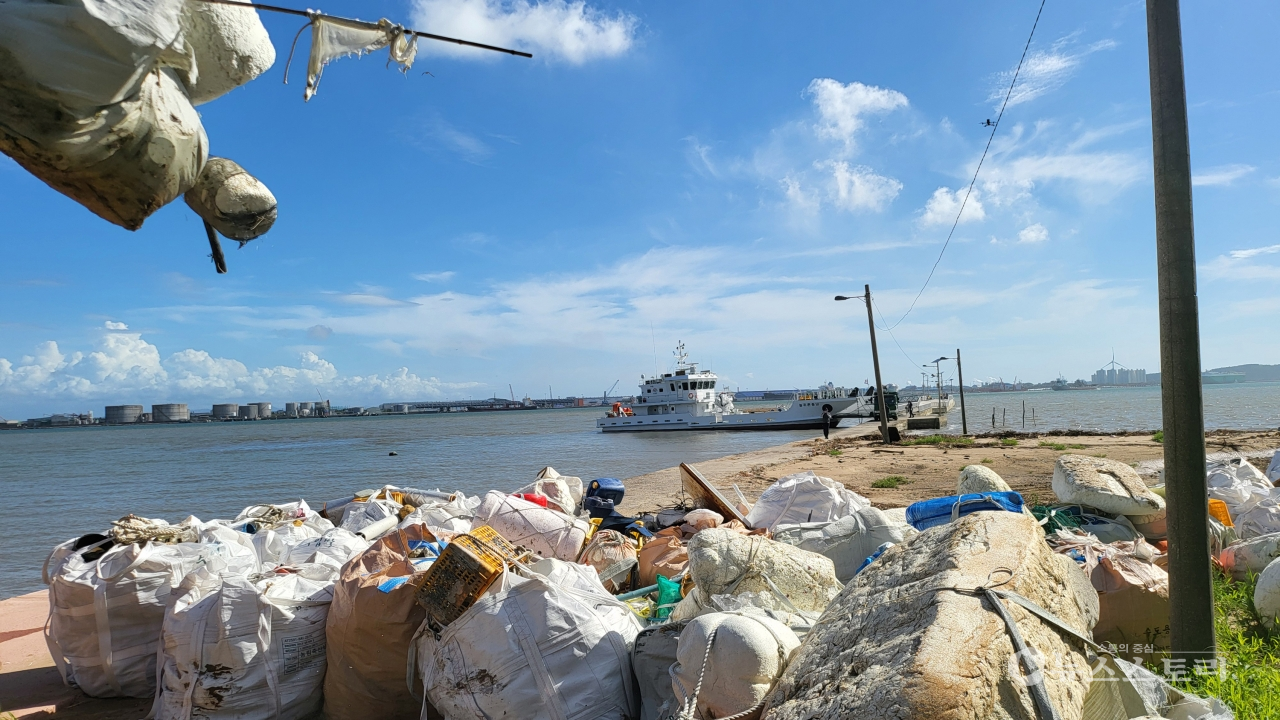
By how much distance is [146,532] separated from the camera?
3.89m

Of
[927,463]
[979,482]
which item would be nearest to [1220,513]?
[979,482]

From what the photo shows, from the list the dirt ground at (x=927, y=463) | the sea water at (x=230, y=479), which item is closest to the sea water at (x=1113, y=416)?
the dirt ground at (x=927, y=463)

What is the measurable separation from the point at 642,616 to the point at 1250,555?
3506mm

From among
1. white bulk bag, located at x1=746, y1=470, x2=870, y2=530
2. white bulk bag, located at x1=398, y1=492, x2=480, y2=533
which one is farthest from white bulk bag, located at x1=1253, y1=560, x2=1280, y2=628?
white bulk bag, located at x1=398, y1=492, x2=480, y2=533

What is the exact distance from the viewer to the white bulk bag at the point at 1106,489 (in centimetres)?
447

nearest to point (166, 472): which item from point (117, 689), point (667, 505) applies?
point (667, 505)

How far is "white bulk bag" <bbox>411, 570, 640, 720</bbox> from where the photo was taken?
8.54 feet

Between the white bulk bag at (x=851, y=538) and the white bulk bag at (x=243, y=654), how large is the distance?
2.66 metres

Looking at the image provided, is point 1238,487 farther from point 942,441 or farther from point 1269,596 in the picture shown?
point 942,441

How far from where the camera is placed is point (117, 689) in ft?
11.8

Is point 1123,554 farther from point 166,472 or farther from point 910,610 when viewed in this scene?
point 166,472

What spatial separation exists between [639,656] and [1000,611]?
1.49 metres

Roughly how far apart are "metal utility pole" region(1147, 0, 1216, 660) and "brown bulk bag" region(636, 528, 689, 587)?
236 centimetres

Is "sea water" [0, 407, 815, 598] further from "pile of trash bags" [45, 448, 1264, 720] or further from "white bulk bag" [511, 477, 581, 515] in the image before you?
"pile of trash bags" [45, 448, 1264, 720]
